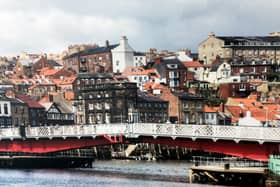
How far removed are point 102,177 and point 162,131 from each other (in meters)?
11.1

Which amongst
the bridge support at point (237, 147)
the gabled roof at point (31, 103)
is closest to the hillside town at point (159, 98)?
the gabled roof at point (31, 103)

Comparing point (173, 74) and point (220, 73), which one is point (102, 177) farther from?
point (173, 74)

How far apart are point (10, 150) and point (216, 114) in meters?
68.6

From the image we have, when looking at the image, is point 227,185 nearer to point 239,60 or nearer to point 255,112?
point 255,112

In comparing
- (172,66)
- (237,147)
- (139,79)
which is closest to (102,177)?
(237,147)

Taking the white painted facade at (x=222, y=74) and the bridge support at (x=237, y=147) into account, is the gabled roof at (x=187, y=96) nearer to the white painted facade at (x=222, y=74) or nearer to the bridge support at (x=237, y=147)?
the white painted facade at (x=222, y=74)

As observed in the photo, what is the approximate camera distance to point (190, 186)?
230ft

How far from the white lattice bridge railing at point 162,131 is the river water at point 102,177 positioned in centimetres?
470

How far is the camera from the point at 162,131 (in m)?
76.6

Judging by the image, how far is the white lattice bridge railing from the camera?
68950 millimetres

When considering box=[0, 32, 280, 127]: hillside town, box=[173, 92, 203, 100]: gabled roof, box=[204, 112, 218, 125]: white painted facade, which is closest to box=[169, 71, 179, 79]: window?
Answer: box=[0, 32, 280, 127]: hillside town

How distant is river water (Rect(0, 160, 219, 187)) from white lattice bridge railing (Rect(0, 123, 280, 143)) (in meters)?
4.70

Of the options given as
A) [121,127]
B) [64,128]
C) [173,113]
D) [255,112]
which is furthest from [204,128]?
[173,113]

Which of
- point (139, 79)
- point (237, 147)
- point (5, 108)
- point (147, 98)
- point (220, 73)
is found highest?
point (220, 73)
